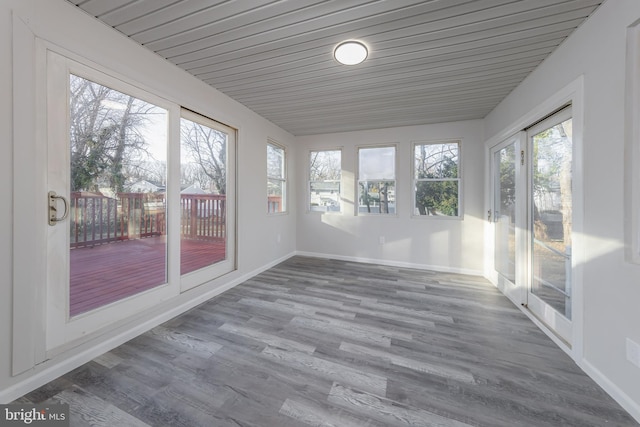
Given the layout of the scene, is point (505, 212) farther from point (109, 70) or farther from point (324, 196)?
point (109, 70)

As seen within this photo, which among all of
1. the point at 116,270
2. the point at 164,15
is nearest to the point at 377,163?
the point at 164,15

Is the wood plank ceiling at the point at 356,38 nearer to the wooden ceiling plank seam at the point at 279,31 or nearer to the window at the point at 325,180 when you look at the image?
the wooden ceiling plank seam at the point at 279,31

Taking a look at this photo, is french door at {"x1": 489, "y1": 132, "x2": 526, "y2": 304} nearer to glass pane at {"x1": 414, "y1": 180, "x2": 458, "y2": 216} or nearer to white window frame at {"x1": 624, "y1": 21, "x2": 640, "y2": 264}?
glass pane at {"x1": 414, "y1": 180, "x2": 458, "y2": 216}

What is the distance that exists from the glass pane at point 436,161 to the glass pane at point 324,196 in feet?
4.88

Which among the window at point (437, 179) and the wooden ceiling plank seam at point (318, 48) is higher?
the wooden ceiling plank seam at point (318, 48)

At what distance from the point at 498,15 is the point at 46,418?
3.75 meters

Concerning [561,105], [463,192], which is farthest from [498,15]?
[463,192]

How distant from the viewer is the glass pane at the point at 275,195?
4234mm

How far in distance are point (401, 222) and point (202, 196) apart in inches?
126

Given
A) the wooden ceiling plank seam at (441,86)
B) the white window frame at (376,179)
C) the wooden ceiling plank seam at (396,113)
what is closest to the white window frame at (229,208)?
the wooden ceiling plank seam at (441,86)

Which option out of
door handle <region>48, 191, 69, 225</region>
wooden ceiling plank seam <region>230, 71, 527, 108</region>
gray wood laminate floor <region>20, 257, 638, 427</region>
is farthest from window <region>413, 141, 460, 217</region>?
door handle <region>48, 191, 69, 225</region>

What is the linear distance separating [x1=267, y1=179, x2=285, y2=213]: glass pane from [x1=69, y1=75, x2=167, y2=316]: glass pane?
6.41 ft

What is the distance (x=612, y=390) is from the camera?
4.87 feet

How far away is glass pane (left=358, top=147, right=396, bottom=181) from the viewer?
4.36 meters
